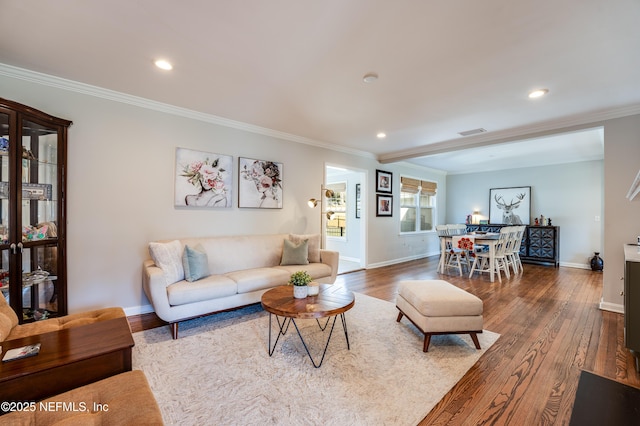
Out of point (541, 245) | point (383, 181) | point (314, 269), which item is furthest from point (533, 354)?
point (541, 245)

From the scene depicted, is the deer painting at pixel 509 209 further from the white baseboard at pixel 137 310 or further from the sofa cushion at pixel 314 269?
the white baseboard at pixel 137 310

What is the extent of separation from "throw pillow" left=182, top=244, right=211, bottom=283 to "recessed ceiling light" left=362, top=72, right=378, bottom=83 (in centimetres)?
263

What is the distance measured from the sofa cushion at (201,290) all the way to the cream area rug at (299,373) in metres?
0.36

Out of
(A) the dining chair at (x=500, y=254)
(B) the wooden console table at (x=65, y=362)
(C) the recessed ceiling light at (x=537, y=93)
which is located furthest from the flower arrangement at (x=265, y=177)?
(A) the dining chair at (x=500, y=254)

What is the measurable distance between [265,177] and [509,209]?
261 inches

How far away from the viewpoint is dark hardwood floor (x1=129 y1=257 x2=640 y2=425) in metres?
1.72

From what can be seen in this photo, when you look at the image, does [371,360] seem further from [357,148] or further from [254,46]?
[357,148]

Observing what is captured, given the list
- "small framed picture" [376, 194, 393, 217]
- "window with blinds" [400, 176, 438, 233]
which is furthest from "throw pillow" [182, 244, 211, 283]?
"window with blinds" [400, 176, 438, 233]

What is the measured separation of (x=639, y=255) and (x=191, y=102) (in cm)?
486

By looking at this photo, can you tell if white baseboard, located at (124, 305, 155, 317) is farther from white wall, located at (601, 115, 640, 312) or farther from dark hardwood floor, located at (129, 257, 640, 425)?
white wall, located at (601, 115, 640, 312)

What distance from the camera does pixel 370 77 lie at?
8.71ft

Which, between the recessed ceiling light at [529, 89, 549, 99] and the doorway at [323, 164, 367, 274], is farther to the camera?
the doorway at [323, 164, 367, 274]

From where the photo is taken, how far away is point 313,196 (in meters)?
5.05

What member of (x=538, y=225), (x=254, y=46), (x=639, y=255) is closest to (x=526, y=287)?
(x=639, y=255)
